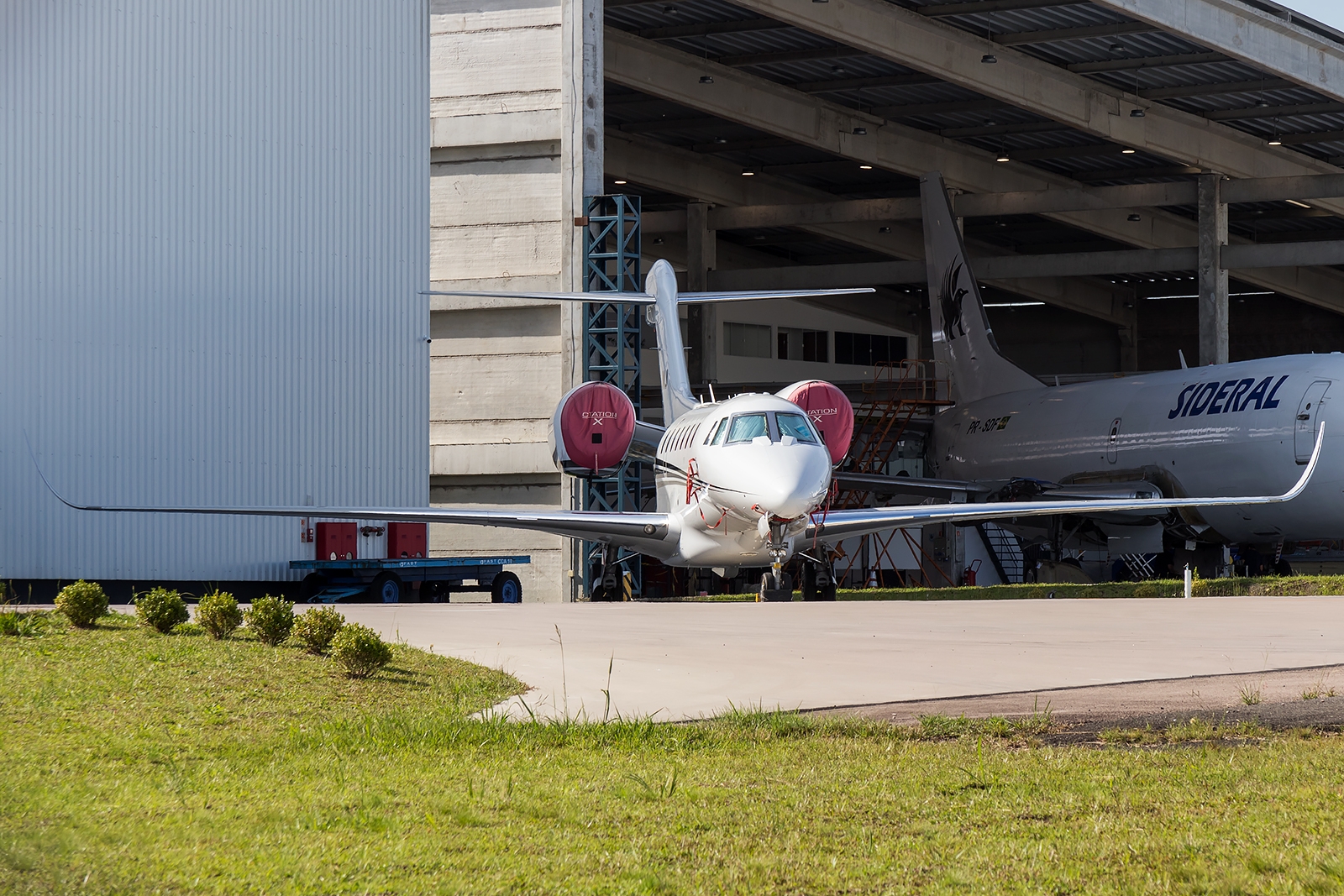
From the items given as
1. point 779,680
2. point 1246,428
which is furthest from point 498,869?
point 1246,428

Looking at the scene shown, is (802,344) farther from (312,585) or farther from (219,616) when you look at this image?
(219,616)

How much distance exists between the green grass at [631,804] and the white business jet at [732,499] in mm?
10387

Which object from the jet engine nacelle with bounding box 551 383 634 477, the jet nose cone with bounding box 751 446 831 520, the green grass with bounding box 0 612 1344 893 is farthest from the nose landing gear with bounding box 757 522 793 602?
the green grass with bounding box 0 612 1344 893

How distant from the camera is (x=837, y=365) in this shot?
61938mm

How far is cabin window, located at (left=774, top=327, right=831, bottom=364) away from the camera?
60844 mm

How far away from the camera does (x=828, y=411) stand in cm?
2219

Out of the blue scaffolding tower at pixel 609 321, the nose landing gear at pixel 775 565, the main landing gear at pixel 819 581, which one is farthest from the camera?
the blue scaffolding tower at pixel 609 321

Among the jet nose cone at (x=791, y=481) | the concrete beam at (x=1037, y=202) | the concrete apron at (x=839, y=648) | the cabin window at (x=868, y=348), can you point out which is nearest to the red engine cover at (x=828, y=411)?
the jet nose cone at (x=791, y=481)

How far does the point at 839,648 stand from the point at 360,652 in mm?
3993

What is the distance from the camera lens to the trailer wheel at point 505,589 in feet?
86.5

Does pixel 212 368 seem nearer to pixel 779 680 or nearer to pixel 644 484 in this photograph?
pixel 779 680

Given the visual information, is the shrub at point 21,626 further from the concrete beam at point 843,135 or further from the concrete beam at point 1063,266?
the concrete beam at point 1063,266

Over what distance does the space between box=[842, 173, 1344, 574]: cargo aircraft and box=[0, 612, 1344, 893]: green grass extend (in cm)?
1808

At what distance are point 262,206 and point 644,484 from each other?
944 inches
